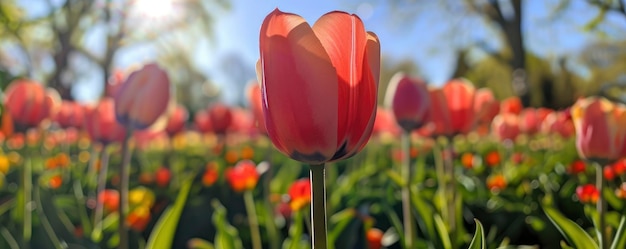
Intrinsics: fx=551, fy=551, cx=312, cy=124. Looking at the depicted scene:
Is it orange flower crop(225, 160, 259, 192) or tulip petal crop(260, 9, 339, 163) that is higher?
tulip petal crop(260, 9, 339, 163)

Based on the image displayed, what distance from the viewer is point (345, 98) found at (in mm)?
543

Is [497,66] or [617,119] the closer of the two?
[617,119]

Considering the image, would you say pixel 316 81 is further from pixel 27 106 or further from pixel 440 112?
pixel 27 106

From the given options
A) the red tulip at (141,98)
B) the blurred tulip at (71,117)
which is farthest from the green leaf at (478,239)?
the blurred tulip at (71,117)

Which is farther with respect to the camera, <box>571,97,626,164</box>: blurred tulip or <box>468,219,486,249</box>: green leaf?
<box>571,97,626,164</box>: blurred tulip

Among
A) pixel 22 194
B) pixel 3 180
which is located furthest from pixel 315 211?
pixel 3 180

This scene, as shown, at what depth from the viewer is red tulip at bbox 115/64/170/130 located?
3.74ft

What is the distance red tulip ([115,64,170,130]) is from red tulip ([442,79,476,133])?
2.41 feet

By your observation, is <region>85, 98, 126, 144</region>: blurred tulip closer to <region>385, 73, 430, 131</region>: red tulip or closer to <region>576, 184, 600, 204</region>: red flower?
<region>385, 73, 430, 131</region>: red tulip

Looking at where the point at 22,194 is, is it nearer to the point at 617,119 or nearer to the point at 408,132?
the point at 408,132

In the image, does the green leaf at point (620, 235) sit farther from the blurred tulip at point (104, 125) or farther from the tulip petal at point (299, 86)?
the blurred tulip at point (104, 125)

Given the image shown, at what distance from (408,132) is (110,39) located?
18460 millimetres

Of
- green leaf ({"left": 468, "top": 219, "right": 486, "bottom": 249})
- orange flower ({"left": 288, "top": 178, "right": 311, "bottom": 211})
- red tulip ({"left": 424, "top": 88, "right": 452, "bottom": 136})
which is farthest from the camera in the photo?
red tulip ({"left": 424, "top": 88, "right": 452, "bottom": 136})

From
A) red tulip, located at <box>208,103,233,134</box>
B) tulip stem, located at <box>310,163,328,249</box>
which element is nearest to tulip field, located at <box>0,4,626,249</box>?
tulip stem, located at <box>310,163,328,249</box>
